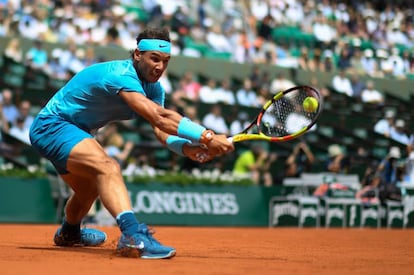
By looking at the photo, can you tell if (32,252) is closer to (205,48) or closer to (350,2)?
(205,48)

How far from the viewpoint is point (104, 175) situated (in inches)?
286

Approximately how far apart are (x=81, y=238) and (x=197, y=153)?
1.66 metres

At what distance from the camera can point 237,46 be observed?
2434 centimetres

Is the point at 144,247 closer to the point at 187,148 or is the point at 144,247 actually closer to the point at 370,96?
the point at 187,148

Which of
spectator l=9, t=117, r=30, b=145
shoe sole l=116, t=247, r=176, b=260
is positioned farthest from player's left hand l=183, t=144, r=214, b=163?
spectator l=9, t=117, r=30, b=145

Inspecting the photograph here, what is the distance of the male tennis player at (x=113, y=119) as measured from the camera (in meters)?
7.12

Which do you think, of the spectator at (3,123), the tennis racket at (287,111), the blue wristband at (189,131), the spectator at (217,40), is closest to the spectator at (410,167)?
the spectator at (217,40)

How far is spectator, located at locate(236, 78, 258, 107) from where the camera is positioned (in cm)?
2122

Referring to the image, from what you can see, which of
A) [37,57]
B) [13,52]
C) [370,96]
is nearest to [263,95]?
[370,96]

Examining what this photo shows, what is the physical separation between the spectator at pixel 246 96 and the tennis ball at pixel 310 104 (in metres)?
12.5

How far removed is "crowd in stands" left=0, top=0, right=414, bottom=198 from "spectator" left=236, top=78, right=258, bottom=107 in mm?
29

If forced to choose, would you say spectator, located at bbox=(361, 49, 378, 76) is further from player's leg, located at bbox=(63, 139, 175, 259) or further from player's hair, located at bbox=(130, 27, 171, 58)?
player's leg, located at bbox=(63, 139, 175, 259)

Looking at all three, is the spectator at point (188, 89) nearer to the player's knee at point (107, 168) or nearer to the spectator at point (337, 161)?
the spectator at point (337, 161)

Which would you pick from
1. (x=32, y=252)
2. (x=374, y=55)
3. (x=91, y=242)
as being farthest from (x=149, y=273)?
(x=374, y=55)
